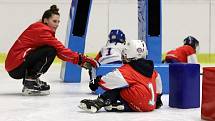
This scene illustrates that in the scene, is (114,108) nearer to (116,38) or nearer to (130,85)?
(130,85)

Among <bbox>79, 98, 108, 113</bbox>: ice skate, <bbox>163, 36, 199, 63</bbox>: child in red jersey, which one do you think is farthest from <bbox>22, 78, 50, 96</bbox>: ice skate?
<bbox>163, 36, 199, 63</bbox>: child in red jersey

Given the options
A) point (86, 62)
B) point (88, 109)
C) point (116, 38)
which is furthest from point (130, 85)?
point (116, 38)

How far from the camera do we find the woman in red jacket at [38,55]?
142 inches

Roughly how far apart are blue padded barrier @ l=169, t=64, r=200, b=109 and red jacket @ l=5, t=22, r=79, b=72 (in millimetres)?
827

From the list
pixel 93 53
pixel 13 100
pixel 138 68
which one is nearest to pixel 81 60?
pixel 13 100

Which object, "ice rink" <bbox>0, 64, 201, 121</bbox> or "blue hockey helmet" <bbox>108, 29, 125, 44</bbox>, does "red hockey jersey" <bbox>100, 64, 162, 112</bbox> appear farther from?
"blue hockey helmet" <bbox>108, 29, 125, 44</bbox>

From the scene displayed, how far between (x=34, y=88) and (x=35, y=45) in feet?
1.03

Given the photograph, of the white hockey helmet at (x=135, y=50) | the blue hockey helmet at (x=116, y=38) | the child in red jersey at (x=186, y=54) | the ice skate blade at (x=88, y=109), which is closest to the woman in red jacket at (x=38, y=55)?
the blue hockey helmet at (x=116, y=38)

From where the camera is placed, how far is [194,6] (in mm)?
7820

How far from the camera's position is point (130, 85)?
282 centimetres

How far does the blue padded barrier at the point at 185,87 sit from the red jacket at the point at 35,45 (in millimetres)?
827

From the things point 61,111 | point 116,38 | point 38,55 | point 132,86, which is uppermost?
point 116,38

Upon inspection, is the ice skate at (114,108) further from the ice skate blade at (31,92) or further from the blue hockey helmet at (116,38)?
the blue hockey helmet at (116,38)

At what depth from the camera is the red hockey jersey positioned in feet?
9.11
